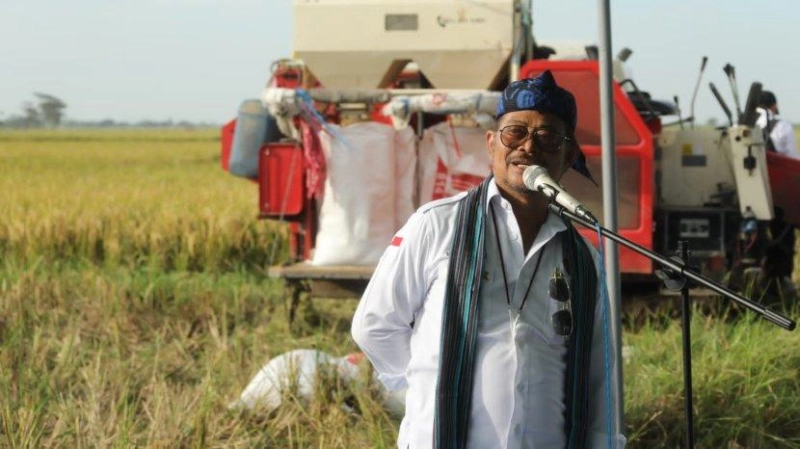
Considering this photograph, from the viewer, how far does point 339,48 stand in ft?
22.4

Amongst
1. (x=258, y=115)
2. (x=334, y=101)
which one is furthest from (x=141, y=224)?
(x=334, y=101)

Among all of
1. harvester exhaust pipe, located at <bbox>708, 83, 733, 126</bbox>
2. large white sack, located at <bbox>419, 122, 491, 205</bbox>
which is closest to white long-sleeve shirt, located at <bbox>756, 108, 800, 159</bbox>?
harvester exhaust pipe, located at <bbox>708, 83, 733, 126</bbox>

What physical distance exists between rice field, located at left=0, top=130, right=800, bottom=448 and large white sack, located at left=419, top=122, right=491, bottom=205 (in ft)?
3.62

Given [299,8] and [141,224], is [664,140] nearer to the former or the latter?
[299,8]

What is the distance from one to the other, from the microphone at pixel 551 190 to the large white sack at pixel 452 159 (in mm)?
3911

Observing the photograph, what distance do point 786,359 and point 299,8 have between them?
333 centimetres

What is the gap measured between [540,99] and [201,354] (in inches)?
171

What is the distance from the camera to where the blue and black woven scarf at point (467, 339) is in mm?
2652

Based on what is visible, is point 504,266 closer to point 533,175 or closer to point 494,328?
point 494,328

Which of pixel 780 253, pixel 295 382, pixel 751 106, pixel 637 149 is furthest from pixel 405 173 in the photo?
pixel 780 253

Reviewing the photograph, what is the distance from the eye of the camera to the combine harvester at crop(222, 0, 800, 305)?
21.0ft

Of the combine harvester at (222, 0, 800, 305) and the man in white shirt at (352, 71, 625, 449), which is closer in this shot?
the man in white shirt at (352, 71, 625, 449)

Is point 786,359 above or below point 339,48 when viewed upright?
below

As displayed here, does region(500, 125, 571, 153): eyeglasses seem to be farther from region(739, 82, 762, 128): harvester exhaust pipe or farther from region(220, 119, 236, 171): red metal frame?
region(220, 119, 236, 171): red metal frame
